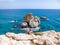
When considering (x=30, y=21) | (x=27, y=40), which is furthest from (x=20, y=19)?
(x=27, y=40)

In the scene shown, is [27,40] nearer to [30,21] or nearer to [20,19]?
[20,19]

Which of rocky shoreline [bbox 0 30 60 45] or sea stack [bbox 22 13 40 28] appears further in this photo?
sea stack [bbox 22 13 40 28]

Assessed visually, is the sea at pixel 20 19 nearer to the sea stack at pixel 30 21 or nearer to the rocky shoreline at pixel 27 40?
the sea stack at pixel 30 21

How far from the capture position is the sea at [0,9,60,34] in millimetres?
4863

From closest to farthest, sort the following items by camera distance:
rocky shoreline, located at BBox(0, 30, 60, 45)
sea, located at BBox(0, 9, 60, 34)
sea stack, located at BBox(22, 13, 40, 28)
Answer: rocky shoreline, located at BBox(0, 30, 60, 45) → sea, located at BBox(0, 9, 60, 34) → sea stack, located at BBox(22, 13, 40, 28)

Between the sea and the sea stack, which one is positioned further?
the sea stack

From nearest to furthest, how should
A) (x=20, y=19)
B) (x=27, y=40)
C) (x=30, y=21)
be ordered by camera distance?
(x=27, y=40) → (x=20, y=19) → (x=30, y=21)

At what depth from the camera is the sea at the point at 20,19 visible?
4863 mm

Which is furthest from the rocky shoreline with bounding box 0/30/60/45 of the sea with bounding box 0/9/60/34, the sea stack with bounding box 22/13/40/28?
the sea stack with bounding box 22/13/40/28

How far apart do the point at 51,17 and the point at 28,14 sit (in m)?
0.81

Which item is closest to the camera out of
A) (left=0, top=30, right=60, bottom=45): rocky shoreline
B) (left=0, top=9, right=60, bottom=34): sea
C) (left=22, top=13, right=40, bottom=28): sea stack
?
(left=0, top=30, right=60, bottom=45): rocky shoreline

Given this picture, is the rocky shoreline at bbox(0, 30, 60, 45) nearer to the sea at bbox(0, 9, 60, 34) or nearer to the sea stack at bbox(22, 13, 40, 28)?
the sea at bbox(0, 9, 60, 34)

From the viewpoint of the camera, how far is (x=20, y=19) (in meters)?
4.97

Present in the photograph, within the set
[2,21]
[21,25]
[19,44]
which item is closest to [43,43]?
[19,44]
